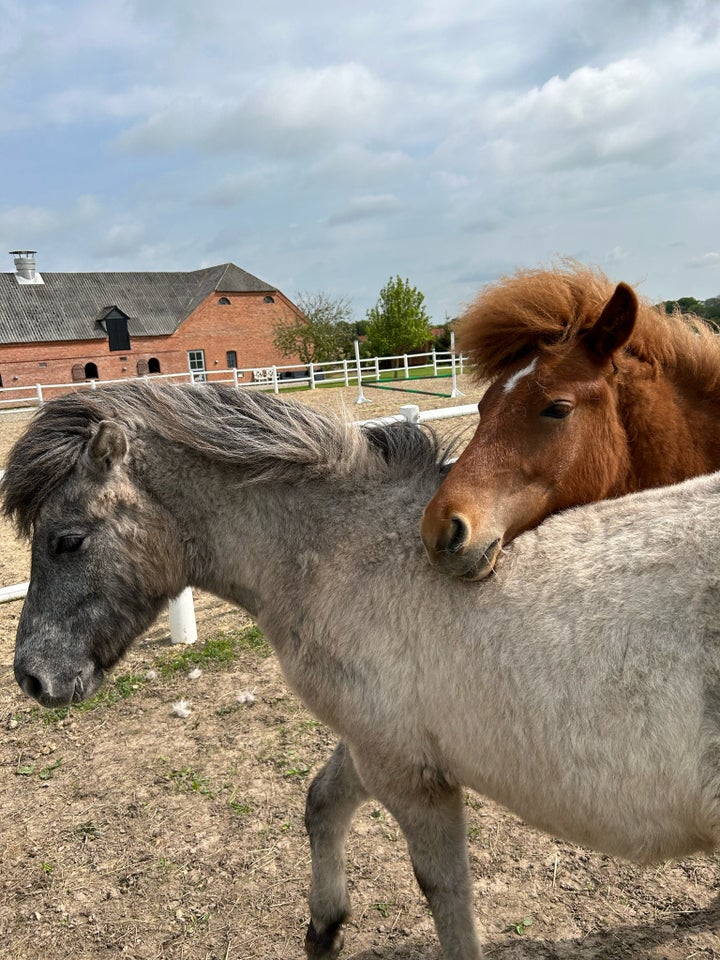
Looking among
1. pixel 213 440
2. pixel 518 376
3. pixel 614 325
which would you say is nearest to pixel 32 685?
pixel 213 440

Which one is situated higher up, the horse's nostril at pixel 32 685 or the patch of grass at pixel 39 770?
the horse's nostril at pixel 32 685

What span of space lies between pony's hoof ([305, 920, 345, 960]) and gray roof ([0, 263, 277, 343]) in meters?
46.5

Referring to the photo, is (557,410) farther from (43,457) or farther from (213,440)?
(43,457)

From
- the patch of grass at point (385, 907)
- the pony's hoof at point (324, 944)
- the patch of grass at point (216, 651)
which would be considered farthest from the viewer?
the patch of grass at point (216, 651)

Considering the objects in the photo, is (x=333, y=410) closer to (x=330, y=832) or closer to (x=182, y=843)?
(x=330, y=832)

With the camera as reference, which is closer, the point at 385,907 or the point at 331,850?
the point at 331,850

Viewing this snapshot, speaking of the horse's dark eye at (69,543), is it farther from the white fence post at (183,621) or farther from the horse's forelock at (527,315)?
the white fence post at (183,621)

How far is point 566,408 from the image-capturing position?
2.43 metres

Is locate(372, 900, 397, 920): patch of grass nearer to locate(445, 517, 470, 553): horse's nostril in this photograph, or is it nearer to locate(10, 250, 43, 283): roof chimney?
locate(445, 517, 470, 553): horse's nostril

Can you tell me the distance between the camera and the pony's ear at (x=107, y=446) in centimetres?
250

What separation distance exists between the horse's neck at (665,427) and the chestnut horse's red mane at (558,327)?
0.09 metres

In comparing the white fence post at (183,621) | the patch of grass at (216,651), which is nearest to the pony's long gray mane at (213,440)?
the patch of grass at (216,651)

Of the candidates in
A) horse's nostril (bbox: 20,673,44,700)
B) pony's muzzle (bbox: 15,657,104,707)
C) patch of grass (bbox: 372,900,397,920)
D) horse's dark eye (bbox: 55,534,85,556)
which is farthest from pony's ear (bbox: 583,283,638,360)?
patch of grass (bbox: 372,900,397,920)

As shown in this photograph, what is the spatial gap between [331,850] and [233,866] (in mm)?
647
